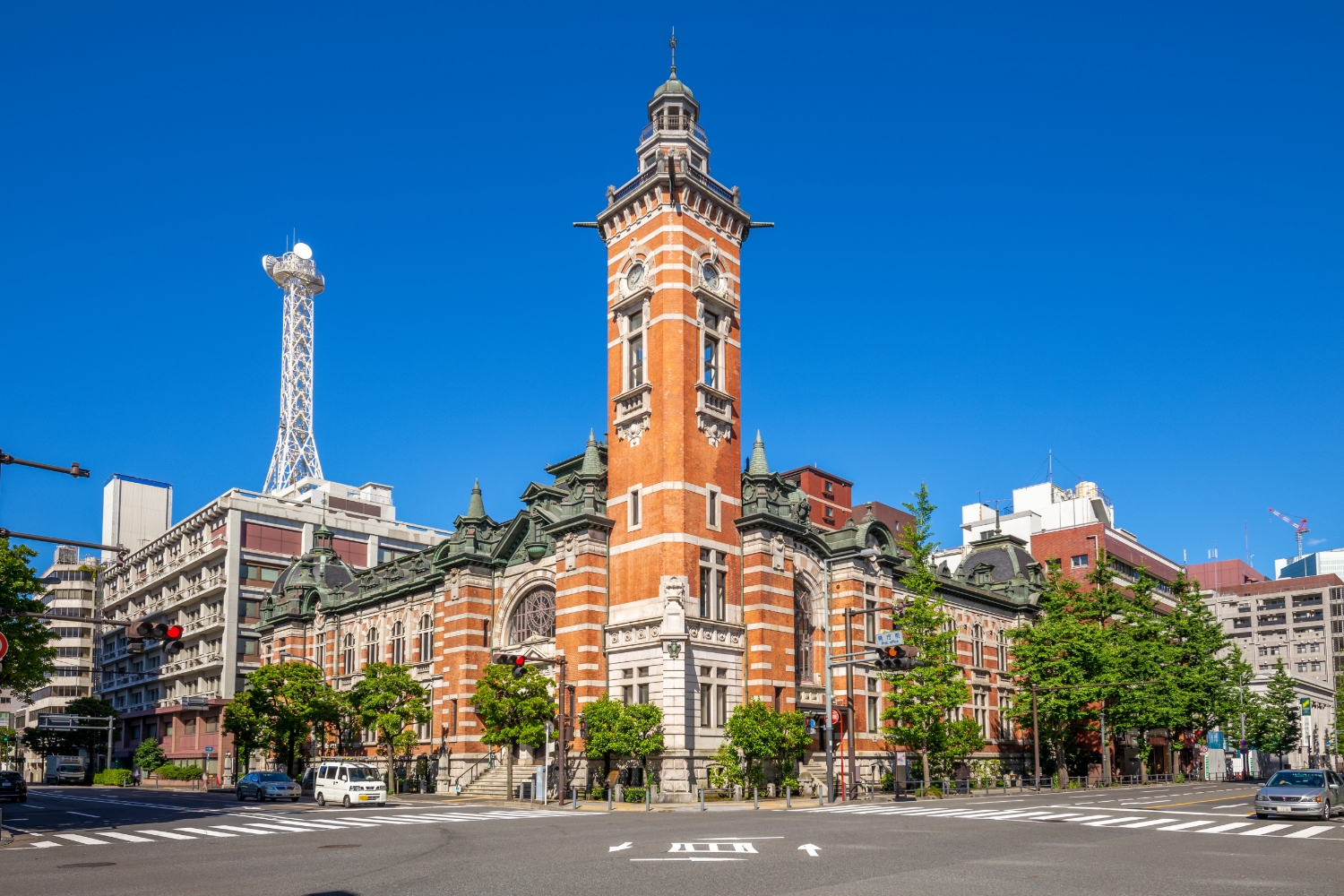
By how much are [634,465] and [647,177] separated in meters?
14.3

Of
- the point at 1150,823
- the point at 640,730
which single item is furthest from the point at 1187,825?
the point at 640,730

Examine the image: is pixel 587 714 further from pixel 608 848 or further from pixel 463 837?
pixel 608 848

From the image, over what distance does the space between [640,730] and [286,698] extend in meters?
26.2

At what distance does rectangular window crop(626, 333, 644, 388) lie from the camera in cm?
5299

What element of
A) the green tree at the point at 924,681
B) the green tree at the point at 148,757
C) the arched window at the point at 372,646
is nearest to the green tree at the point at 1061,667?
the green tree at the point at 924,681

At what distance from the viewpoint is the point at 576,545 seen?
51469 millimetres

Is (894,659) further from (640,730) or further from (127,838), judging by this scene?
(127,838)

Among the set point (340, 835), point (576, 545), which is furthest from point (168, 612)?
point (340, 835)

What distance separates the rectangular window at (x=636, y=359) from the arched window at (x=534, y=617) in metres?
11.1

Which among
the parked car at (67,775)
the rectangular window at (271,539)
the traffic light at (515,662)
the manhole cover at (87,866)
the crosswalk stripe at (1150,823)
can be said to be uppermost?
the rectangular window at (271,539)

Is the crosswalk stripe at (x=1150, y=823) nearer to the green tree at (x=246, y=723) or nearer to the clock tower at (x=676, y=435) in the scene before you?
the clock tower at (x=676, y=435)

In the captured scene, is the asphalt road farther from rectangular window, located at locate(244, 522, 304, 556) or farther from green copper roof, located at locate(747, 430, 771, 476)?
rectangular window, located at locate(244, 522, 304, 556)

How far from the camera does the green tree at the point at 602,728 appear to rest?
145 ft

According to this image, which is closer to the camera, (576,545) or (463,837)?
(463,837)
